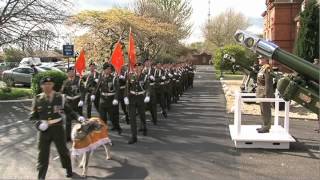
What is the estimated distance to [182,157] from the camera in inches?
388

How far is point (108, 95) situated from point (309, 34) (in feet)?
43.9

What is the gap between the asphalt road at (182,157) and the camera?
8539mm

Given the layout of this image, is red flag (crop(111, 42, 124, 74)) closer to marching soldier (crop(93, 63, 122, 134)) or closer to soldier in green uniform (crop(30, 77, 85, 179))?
marching soldier (crop(93, 63, 122, 134))

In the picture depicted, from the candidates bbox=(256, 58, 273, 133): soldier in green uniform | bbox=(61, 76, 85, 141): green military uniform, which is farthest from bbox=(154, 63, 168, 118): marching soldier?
bbox=(256, 58, 273, 133): soldier in green uniform

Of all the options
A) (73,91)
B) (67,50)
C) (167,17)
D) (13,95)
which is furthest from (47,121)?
(167,17)

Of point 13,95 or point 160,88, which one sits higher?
point 160,88

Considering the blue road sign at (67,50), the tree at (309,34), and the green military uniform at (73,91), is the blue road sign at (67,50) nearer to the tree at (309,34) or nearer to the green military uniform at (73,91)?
the tree at (309,34)

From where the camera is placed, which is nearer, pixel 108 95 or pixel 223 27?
pixel 108 95

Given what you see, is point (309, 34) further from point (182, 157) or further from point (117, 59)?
point (182, 157)

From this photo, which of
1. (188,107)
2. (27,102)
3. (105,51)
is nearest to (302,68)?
(188,107)

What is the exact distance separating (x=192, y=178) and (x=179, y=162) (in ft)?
3.80

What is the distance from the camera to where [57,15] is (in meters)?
24.4

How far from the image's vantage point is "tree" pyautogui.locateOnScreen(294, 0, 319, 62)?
74.3ft

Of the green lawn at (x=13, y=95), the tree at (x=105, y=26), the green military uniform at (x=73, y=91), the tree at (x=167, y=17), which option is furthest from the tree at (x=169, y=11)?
the green military uniform at (x=73, y=91)
